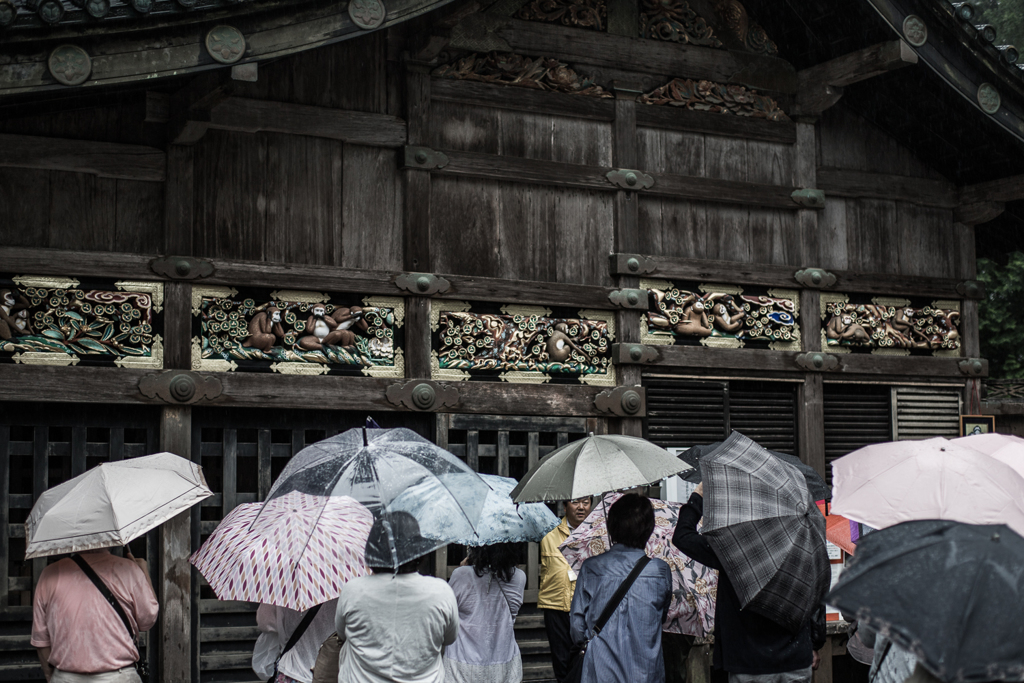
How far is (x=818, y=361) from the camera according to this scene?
10844mm

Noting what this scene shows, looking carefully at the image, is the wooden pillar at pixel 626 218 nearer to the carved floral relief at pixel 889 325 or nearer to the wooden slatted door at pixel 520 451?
the wooden slatted door at pixel 520 451

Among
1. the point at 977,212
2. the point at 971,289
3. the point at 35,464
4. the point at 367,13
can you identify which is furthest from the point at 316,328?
the point at 977,212

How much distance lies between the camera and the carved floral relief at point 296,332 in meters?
8.81

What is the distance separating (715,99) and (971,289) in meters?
3.30

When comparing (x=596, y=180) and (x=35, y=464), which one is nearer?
(x=35, y=464)

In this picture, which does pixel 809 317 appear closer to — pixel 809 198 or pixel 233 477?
pixel 809 198

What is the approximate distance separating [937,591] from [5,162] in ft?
23.8

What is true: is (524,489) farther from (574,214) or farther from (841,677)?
(841,677)

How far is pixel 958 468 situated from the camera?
5.39m

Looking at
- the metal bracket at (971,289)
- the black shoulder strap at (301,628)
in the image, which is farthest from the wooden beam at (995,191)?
the black shoulder strap at (301,628)

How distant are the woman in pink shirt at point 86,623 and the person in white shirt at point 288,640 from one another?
773mm

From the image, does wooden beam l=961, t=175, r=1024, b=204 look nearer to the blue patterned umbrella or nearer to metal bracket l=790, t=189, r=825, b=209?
metal bracket l=790, t=189, r=825, b=209

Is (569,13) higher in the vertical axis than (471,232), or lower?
higher

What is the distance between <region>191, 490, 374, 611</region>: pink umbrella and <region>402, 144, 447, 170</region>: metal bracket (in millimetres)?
4701
